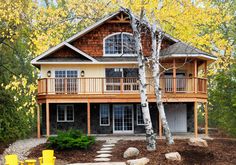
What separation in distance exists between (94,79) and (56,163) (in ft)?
29.9

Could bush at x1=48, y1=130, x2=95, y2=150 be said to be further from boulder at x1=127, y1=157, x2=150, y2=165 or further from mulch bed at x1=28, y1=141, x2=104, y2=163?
boulder at x1=127, y1=157, x2=150, y2=165

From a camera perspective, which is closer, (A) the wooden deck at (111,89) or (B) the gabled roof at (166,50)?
(A) the wooden deck at (111,89)

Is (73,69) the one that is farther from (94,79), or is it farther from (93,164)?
(93,164)

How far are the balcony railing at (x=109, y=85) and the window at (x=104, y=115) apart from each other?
4.60 ft

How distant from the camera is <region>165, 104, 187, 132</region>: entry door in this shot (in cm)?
2769

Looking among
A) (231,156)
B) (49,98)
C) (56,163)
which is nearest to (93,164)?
(56,163)

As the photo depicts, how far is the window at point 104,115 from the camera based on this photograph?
26.9 m

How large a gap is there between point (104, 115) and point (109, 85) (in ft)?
6.69

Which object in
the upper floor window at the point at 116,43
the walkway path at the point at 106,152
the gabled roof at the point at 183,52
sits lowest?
the walkway path at the point at 106,152

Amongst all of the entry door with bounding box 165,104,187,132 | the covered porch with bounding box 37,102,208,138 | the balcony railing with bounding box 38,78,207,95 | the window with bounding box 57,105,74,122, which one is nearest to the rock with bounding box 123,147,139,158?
the balcony railing with bounding box 38,78,207,95

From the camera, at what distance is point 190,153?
17.2 metres

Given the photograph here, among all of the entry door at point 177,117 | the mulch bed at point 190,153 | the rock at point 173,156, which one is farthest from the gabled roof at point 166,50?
the rock at point 173,156

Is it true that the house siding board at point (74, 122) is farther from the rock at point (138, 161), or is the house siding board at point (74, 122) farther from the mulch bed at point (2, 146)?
the rock at point (138, 161)

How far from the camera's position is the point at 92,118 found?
26875mm
